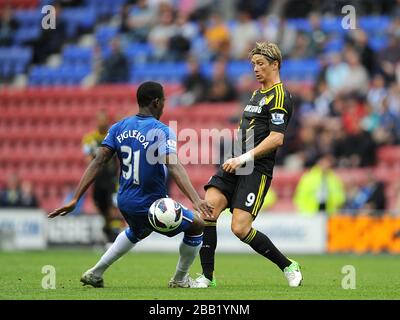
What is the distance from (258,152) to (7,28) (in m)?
18.7

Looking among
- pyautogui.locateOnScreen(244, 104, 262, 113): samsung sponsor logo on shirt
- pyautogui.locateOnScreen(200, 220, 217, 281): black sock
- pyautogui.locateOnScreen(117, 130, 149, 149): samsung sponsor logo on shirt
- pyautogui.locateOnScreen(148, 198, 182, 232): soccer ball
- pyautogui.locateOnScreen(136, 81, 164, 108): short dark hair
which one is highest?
pyautogui.locateOnScreen(136, 81, 164, 108): short dark hair

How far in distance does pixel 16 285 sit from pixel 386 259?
8.11 m

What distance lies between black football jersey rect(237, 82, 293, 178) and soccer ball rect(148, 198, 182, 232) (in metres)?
1.13

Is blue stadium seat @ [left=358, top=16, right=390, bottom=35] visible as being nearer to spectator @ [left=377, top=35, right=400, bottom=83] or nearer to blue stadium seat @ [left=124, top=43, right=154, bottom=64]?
spectator @ [left=377, top=35, right=400, bottom=83]

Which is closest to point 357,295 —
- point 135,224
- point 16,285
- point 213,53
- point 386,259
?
point 135,224

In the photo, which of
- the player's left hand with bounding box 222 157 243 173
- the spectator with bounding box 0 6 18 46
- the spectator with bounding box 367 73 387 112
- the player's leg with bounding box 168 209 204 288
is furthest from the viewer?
the spectator with bounding box 0 6 18 46

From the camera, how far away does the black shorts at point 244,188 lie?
10.2 meters

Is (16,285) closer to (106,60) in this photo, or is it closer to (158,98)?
(158,98)

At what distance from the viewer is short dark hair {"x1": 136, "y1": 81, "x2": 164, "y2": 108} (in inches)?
381

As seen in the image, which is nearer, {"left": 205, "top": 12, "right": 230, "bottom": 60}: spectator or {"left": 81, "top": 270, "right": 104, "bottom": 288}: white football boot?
{"left": 81, "top": 270, "right": 104, "bottom": 288}: white football boot

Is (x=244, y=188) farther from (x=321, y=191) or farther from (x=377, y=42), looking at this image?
(x=377, y=42)

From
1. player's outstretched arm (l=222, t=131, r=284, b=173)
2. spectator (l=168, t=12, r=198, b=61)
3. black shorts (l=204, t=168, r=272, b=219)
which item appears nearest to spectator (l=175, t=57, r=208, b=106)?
spectator (l=168, t=12, r=198, b=61)

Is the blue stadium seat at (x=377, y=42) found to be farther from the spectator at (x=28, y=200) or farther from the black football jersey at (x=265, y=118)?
the black football jersey at (x=265, y=118)
